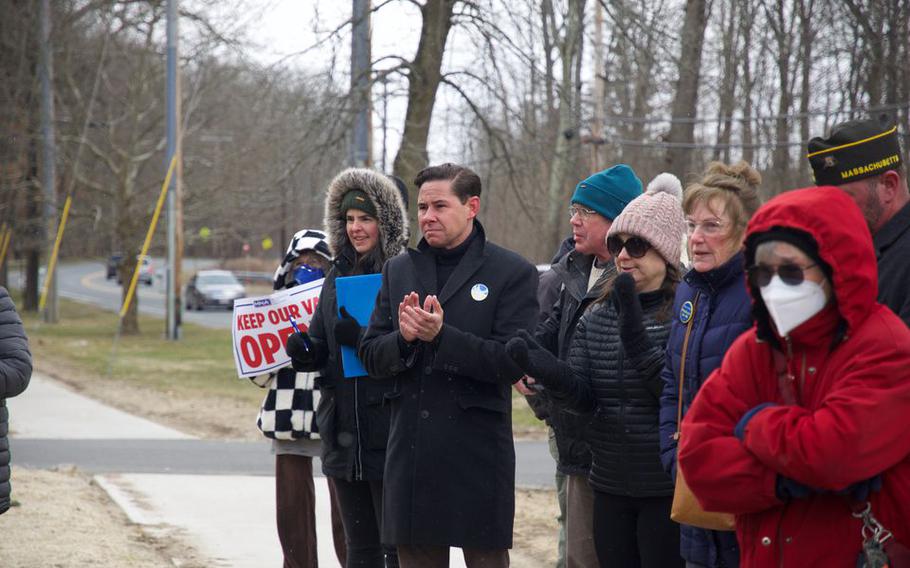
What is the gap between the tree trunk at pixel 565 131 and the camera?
1454 cm

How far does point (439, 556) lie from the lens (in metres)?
4.57

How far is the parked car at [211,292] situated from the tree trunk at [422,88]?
33.7 metres

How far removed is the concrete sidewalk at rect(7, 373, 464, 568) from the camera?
7184mm

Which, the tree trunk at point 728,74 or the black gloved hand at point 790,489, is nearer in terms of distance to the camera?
the black gloved hand at point 790,489

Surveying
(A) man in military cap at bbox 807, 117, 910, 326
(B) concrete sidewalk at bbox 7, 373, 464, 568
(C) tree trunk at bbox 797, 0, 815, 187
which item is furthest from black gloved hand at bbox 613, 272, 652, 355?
(C) tree trunk at bbox 797, 0, 815, 187

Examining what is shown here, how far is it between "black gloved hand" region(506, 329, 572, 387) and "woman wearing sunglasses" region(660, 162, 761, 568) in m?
0.39

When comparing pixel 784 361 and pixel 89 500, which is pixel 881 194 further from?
pixel 89 500

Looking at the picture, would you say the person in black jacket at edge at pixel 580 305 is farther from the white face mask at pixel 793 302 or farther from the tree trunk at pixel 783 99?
the tree trunk at pixel 783 99

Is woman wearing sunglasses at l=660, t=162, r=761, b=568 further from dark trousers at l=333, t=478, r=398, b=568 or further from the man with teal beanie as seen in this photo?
dark trousers at l=333, t=478, r=398, b=568

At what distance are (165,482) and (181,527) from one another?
188 cm

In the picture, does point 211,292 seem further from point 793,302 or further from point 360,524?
point 793,302

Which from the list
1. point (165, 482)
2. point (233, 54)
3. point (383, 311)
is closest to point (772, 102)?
point (233, 54)

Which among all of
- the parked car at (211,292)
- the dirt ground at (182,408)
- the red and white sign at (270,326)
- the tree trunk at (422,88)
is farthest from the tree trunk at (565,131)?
the parked car at (211,292)

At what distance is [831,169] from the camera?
3.52 meters
